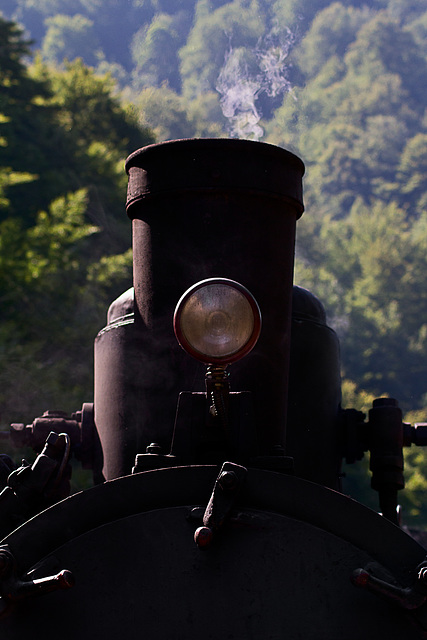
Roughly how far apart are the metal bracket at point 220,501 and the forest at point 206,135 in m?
5.99

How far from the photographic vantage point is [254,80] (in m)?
8.19

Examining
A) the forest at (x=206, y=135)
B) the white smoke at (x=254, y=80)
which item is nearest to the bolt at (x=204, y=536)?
the forest at (x=206, y=135)

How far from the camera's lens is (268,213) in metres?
2.64

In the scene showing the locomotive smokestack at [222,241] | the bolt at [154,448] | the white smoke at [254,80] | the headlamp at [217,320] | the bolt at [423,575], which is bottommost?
the bolt at [423,575]

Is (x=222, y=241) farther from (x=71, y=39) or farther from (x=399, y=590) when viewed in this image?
(x=71, y=39)

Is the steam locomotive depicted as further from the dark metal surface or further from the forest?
the forest

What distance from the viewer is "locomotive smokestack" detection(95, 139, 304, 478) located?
2541mm

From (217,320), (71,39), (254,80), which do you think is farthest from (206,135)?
(217,320)

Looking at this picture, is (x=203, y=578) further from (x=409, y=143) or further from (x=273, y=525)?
(x=409, y=143)

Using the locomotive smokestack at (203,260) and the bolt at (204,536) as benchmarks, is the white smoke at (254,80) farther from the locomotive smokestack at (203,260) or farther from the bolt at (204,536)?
the bolt at (204,536)

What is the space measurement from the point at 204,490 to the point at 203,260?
86cm

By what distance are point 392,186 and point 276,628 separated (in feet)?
166

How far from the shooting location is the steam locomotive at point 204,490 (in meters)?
1.82

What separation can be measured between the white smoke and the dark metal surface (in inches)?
242
